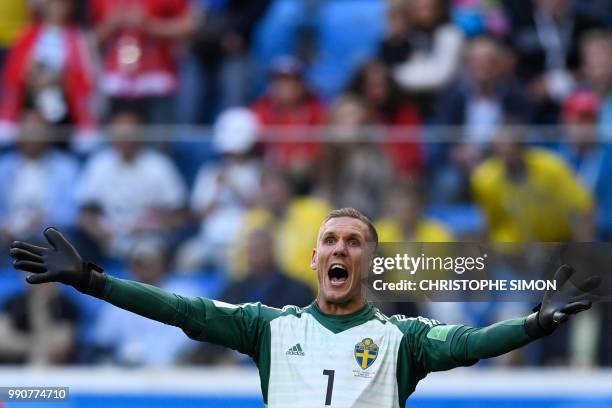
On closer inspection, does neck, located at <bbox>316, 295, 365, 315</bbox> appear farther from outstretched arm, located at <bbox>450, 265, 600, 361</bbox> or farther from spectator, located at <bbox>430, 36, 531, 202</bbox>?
spectator, located at <bbox>430, 36, 531, 202</bbox>

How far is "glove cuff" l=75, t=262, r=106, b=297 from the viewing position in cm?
582

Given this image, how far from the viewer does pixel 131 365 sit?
34.0 ft

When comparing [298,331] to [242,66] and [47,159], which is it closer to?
[47,159]

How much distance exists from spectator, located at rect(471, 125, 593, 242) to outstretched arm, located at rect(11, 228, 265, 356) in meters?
4.10

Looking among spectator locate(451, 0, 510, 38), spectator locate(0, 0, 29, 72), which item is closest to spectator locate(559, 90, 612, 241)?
spectator locate(451, 0, 510, 38)

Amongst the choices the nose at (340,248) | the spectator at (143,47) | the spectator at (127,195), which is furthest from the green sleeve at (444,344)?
the spectator at (143,47)

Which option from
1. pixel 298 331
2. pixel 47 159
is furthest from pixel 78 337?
pixel 298 331

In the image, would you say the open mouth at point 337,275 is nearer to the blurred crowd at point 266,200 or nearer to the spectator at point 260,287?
the blurred crowd at point 266,200

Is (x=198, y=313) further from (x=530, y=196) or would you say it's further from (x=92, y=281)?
(x=530, y=196)

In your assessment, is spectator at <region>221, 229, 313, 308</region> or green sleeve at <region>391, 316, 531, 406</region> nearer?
green sleeve at <region>391, 316, 531, 406</region>

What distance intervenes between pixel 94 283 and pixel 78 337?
183 inches

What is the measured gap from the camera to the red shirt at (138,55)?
1265cm

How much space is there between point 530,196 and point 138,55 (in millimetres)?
4523

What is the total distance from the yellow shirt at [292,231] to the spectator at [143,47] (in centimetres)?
233
